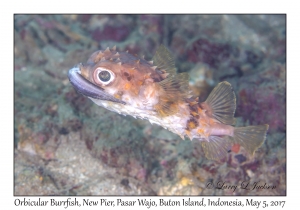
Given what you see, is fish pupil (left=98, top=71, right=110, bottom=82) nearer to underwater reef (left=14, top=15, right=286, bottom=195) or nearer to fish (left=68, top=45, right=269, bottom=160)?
fish (left=68, top=45, right=269, bottom=160)

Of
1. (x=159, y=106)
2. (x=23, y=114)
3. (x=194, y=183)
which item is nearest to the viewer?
(x=159, y=106)

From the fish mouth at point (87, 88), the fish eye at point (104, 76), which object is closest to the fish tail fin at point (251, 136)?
the fish mouth at point (87, 88)

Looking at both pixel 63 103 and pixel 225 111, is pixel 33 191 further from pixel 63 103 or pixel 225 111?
pixel 225 111

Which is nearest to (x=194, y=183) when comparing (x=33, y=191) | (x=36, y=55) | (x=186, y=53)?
(x=33, y=191)

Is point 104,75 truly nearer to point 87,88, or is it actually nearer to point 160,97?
point 87,88
